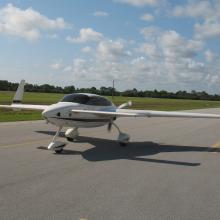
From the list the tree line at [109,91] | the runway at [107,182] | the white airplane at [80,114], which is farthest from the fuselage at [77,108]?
the tree line at [109,91]

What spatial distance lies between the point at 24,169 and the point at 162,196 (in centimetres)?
344

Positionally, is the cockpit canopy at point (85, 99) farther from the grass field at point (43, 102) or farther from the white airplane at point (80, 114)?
the grass field at point (43, 102)

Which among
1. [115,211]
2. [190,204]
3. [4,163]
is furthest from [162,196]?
[4,163]

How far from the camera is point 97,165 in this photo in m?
9.32

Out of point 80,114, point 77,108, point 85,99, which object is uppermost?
point 85,99

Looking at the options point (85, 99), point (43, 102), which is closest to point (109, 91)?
point (43, 102)

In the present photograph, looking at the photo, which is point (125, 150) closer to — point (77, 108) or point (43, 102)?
point (77, 108)

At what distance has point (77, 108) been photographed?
1203 cm

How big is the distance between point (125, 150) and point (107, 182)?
4884 mm

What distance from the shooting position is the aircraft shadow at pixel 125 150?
10539 mm

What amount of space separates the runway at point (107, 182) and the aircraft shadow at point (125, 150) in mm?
30

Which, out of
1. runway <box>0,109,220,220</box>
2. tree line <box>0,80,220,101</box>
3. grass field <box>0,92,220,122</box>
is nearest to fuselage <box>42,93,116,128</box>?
runway <box>0,109,220,220</box>

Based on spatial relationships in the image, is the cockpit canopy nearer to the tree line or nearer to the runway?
the runway

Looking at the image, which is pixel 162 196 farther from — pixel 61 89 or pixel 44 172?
pixel 61 89
